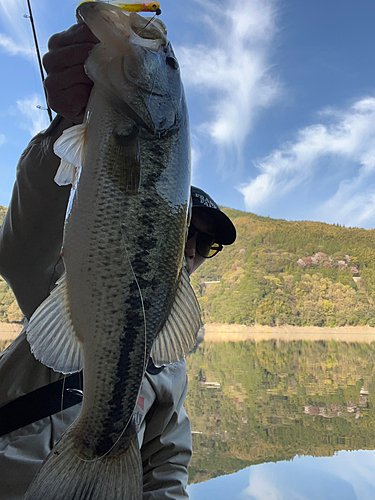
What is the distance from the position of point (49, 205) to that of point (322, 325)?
62455mm

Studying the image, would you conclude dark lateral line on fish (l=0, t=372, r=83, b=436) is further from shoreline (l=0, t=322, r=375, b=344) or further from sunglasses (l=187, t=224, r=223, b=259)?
shoreline (l=0, t=322, r=375, b=344)

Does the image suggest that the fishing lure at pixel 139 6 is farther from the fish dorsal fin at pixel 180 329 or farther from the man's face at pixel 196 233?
the man's face at pixel 196 233

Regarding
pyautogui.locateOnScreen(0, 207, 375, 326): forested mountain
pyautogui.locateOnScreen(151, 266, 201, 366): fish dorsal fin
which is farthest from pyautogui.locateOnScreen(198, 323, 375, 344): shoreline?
pyautogui.locateOnScreen(151, 266, 201, 366): fish dorsal fin

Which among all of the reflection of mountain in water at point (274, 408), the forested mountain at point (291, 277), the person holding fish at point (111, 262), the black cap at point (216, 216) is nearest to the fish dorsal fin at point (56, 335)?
the person holding fish at point (111, 262)

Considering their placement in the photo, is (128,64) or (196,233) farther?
(196,233)

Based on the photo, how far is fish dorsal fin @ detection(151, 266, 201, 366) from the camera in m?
1.00

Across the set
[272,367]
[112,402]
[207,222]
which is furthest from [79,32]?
[272,367]

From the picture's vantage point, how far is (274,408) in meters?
22.2

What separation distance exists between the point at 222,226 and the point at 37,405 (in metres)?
1.61

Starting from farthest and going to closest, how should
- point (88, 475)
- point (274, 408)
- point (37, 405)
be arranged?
point (274, 408) → point (37, 405) → point (88, 475)

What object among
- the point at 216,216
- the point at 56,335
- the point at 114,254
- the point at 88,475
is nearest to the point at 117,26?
the point at 114,254

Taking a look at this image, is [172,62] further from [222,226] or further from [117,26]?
[222,226]

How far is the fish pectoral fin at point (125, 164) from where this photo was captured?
92 cm

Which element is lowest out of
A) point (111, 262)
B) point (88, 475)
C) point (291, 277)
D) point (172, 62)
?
point (88, 475)
